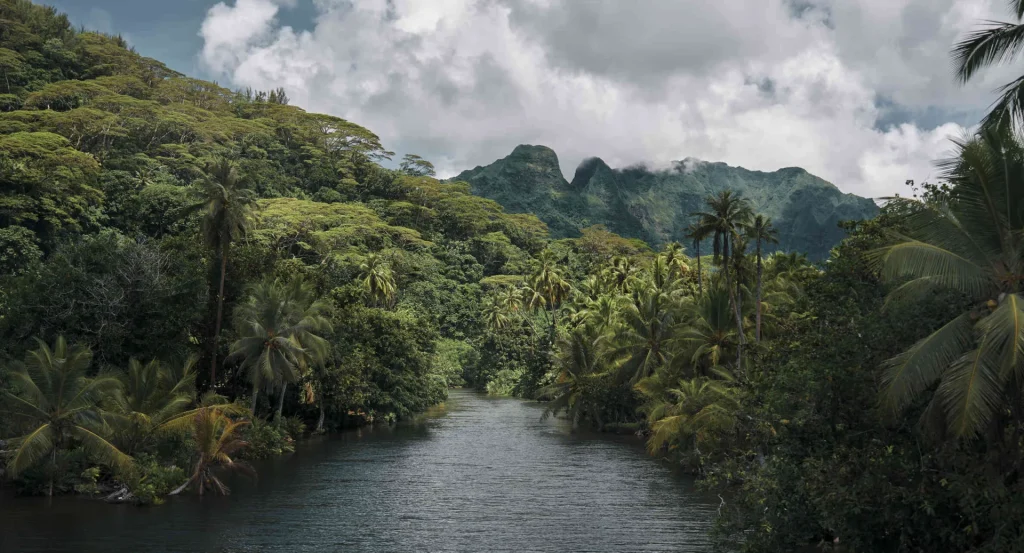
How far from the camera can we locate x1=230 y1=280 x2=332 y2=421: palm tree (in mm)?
39625

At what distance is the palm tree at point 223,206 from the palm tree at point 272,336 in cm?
235

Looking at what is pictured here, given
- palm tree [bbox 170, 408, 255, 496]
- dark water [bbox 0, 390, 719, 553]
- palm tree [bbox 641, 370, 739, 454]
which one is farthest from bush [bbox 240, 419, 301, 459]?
palm tree [bbox 641, 370, 739, 454]

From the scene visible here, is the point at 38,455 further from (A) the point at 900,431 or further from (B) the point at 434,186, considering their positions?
(B) the point at 434,186

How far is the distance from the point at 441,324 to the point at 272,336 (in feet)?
184

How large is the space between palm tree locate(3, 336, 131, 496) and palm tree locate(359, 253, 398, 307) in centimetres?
4162

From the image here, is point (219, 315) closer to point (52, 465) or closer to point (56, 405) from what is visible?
point (52, 465)

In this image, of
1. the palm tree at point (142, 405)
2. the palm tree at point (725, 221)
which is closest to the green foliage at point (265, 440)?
the palm tree at point (142, 405)

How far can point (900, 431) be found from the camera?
16.2 meters

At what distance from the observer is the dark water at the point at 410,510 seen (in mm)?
24797

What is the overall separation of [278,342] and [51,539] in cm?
1702

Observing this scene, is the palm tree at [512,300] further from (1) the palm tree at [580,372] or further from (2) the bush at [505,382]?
(1) the palm tree at [580,372]

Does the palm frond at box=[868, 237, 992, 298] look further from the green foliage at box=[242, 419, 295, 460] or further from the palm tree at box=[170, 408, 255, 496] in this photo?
the green foliage at box=[242, 419, 295, 460]

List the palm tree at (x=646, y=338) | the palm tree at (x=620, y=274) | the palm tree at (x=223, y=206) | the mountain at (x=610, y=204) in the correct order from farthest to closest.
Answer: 1. the mountain at (x=610, y=204)
2. the palm tree at (x=620, y=274)
3. the palm tree at (x=646, y=338)
4. the palm tree at (x=223, y=206)

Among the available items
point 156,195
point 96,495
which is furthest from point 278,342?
point 156,195
